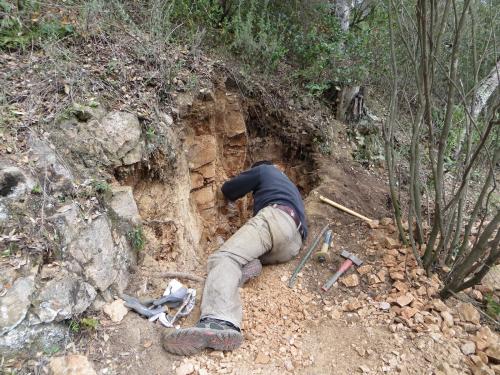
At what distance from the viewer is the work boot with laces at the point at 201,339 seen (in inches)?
89.4

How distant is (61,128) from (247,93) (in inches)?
105

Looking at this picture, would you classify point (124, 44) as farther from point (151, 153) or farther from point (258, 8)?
point (258, 8)

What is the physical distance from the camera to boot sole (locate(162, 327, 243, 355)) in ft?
7.45

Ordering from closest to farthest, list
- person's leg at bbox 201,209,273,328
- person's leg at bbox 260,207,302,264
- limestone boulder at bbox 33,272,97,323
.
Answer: limestone boulder at bbox 33,272,97,323 < person's leg at bbox 201,209,273,328 < person's leg at bbox 260,207,302,264

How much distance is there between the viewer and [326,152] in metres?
4.82

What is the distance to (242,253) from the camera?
310 centimetres

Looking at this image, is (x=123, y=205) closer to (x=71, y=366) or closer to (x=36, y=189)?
(x=36, y=189)

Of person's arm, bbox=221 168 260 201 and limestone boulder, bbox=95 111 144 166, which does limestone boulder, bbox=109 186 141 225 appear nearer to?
limestone boulder, bbox=95 111 144 166

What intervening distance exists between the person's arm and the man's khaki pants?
48 cm

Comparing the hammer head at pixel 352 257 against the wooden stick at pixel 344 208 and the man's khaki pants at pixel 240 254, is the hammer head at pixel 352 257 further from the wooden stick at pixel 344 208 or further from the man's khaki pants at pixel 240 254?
the wooden stick at pixel 344 208

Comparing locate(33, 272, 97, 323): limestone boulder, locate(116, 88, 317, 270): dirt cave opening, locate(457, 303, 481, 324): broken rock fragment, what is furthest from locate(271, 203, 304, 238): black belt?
locate(33, 272, 97, 323): limestone boulder

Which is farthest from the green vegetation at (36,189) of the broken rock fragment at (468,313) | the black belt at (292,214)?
the broken rock fragment at (468,313)

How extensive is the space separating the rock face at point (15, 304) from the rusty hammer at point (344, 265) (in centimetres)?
221

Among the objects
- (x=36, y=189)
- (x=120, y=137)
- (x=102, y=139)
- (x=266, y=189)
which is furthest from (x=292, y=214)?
(x=36, y=189)
